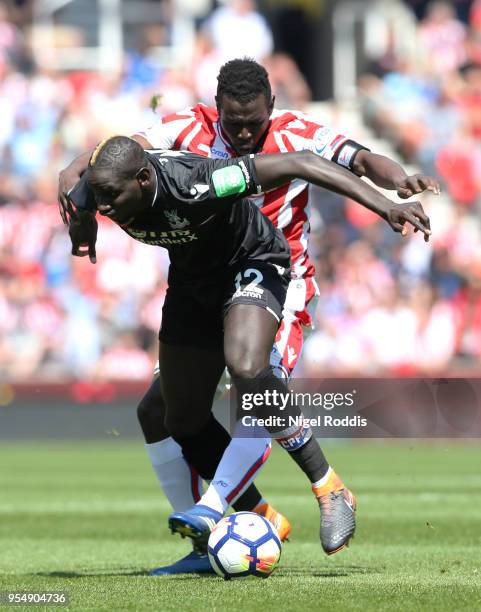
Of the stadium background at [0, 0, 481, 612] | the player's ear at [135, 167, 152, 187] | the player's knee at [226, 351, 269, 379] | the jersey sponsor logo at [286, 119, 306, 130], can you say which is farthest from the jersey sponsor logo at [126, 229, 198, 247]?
the stadium background at [0, 0, 481, 612]

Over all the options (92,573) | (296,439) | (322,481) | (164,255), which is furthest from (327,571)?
(164,255)

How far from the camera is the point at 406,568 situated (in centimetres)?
740

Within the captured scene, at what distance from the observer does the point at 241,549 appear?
6.78 m

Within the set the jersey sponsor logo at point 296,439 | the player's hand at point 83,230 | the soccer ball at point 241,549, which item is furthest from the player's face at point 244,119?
the soccer ball at point 241,549

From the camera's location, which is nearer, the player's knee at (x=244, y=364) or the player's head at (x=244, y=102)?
the player's knee at (x=244, y=364)

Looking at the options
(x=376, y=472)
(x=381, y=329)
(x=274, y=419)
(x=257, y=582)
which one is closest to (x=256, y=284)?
(x=274, y=419)

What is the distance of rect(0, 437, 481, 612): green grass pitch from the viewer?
6.20 meters

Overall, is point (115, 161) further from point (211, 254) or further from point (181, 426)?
point (181, 426)

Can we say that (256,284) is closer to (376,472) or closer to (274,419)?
(274,419)

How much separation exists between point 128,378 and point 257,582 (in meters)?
12.0

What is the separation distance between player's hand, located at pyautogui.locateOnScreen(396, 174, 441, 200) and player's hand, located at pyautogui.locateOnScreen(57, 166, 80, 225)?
162 cm

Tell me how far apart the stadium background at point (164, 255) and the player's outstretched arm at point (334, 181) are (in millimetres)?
5904

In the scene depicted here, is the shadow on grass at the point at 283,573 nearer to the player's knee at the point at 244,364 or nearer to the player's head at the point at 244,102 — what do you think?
the player's knee at the point at 244,364

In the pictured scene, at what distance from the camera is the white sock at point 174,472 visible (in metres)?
7.95
